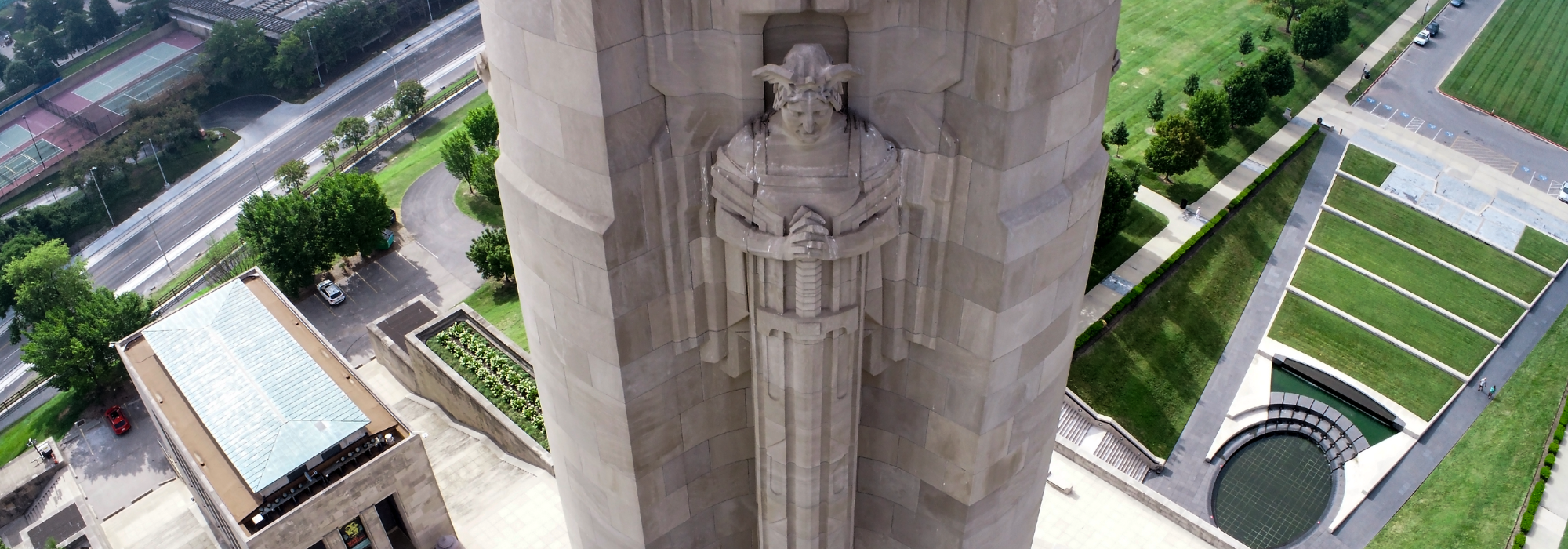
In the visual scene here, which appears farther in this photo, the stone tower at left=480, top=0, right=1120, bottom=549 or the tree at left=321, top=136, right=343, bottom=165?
the tree at left=321, top=136, right=343, bottom=165

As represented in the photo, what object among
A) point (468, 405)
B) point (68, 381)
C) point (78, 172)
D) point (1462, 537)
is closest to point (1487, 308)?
point (1462, 537)

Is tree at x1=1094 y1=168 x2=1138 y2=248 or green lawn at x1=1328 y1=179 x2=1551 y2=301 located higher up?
tree at x1=1094 y1=168 x2=1138 y2=248

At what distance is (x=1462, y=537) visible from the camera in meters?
62.1

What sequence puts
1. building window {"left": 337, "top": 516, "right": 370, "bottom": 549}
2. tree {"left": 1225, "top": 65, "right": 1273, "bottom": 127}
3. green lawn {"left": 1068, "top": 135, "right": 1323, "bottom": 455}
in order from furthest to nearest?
tree {"left": 1225, "top": 65, "right": 1273, "bottom": 127} < green lawn {"left": 1068, "top": 135, "right": 1323, "bottom": 455} < building window {"left": 337, "top": 516, "right": 370, "bottom": 549}

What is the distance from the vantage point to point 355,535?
171ft

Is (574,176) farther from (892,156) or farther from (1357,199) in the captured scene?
(1357,199)

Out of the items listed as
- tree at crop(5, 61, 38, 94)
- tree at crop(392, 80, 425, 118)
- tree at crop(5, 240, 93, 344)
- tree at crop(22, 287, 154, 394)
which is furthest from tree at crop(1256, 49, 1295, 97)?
tree at crop(5, 61, 38, 94)

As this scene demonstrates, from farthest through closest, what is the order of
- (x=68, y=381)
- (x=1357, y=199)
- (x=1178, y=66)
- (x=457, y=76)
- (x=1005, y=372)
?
(x=457, y=76)
(x=1178, y=66)
(x=1357, y=199)
(x=68, y=381)
(x=1005, y=372)

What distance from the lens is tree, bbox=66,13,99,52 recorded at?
143375 millimetres

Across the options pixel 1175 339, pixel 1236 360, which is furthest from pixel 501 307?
pixel 1236 360

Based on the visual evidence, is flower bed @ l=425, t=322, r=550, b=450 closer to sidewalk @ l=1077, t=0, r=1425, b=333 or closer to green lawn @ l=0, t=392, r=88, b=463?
green lawn @ l=0, t=392, r=88, b=463

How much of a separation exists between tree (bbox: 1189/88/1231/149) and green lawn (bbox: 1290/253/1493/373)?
14.4 m

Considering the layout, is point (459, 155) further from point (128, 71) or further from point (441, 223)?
point (128, 71)

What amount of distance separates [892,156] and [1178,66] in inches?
4122
